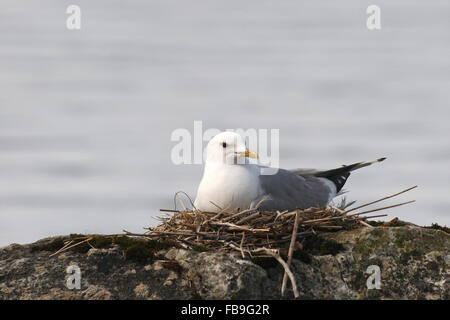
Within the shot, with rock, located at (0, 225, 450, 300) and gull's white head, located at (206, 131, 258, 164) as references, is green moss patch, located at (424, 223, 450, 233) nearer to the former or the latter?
rock, located at (0, 225, 450, 300)

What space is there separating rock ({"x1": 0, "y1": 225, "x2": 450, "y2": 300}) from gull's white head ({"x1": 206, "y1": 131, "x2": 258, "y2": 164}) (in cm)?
212

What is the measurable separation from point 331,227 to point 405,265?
95 centimetres

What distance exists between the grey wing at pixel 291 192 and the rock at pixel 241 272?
1.91 metres

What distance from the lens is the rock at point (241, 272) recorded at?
197 inches

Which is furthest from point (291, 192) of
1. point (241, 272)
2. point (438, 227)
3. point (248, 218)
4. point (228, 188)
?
point (241, 272)

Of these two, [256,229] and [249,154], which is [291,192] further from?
[256,229]

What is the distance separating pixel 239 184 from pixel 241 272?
8.17ft

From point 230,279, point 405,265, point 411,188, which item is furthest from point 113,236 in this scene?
point 411,188

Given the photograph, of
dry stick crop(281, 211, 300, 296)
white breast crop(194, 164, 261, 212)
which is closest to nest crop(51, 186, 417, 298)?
dry stick crop(281, 211, 300, 296)

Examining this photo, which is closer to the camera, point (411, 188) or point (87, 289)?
point (87, 289)

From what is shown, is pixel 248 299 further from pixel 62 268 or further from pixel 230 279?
pixel 62 268

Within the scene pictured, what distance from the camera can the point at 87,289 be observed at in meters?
5.04

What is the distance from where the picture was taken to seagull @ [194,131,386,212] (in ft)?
24.1

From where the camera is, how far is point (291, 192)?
803 cm
